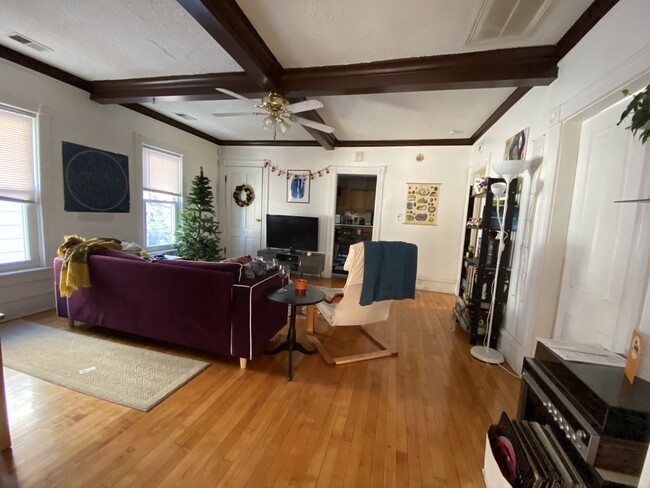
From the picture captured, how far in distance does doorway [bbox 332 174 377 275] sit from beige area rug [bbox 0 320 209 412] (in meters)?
3.99

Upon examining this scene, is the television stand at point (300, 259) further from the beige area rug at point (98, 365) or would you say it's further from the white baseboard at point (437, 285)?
the beige area rug at point (98, 365)

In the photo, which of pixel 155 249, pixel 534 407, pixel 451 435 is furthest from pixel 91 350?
pixel 534 407

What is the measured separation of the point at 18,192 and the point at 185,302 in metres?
2.37

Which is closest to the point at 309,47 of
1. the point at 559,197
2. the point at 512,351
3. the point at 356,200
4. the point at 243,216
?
the point at 559,197

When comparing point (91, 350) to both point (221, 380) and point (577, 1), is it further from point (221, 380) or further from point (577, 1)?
point (577, 1)

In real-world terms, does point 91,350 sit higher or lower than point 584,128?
lower

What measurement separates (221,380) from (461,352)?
220cm

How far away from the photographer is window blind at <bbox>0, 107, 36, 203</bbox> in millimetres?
2609

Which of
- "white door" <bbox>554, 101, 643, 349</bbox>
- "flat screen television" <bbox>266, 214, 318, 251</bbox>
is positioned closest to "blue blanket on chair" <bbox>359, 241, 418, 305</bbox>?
"white door" <bbox>554, 101, 643, 349</bbox>

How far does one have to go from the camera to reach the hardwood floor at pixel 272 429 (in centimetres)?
128

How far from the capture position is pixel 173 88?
290 centimetres

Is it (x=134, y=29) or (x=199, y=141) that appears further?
(x=199, y=141)

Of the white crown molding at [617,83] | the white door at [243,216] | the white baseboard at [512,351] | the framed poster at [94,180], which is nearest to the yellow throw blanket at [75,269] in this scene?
the framed poster at [94,180]

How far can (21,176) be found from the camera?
275 cm
